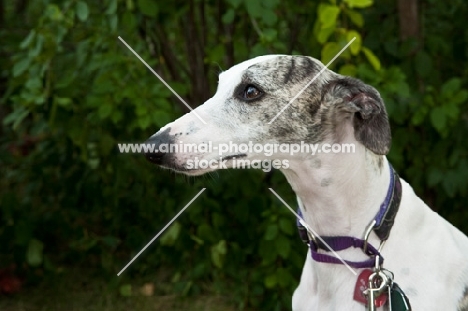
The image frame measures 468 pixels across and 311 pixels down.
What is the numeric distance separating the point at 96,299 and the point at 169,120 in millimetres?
1451

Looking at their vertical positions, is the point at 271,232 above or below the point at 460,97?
below

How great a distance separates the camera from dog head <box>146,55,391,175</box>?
8.71ft

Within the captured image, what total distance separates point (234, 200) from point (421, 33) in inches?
57.1

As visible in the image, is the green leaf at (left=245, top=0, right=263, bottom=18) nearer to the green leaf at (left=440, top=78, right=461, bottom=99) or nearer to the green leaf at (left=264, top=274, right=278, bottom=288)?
the green leaf at (left=440, top=78, right=461, bottom=99)

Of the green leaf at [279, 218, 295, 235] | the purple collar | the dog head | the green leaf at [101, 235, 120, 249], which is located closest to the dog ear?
the dog head

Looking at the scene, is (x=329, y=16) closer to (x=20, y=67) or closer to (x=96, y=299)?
(x=20, y=67)

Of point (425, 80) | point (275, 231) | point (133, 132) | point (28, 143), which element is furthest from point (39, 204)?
point (425, 80)

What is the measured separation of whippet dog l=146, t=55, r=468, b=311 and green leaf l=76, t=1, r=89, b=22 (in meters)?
1.01

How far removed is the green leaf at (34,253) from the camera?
14.6 ft

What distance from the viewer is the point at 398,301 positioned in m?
2.50

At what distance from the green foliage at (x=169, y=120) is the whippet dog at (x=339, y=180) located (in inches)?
28.0

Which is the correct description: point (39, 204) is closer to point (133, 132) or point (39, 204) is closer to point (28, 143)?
point (28, 143)

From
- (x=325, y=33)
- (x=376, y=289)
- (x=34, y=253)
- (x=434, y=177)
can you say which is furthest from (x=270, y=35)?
(x=34, y=253)

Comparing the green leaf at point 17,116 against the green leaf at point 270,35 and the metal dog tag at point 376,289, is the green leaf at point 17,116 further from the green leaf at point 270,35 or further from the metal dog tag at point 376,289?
the metal dog tag at point 376,289
